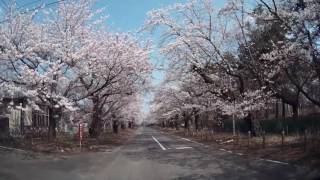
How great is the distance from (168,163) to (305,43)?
793cm

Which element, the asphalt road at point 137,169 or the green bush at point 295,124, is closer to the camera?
the asphalt road at point 137,169

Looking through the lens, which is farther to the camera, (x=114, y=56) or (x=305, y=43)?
(x=114, y=56)

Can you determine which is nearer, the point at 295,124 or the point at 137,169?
the point at 137,169

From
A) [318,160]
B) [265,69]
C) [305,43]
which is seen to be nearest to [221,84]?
[265,69]

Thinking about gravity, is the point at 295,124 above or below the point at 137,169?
above

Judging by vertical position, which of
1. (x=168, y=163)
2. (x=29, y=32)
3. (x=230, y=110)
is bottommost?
(x=168, y=163)

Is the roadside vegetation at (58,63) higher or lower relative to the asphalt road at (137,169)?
higher

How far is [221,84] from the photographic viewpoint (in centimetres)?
4103

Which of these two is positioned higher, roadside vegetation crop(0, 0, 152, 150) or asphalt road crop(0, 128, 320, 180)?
roadside vegetation crop(0, 0, 152, 150)

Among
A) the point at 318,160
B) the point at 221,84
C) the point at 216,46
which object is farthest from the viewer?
the point at 221,84

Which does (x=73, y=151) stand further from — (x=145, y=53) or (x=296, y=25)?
(x=296, y=25)

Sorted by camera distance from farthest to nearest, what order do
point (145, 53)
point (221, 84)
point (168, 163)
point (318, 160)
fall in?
point (221, 84), point (145, 53), point (168, 163), point (318, 160)

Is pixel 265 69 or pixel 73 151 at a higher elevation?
pixel 265 69

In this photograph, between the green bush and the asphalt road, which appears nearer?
the asphalt road
